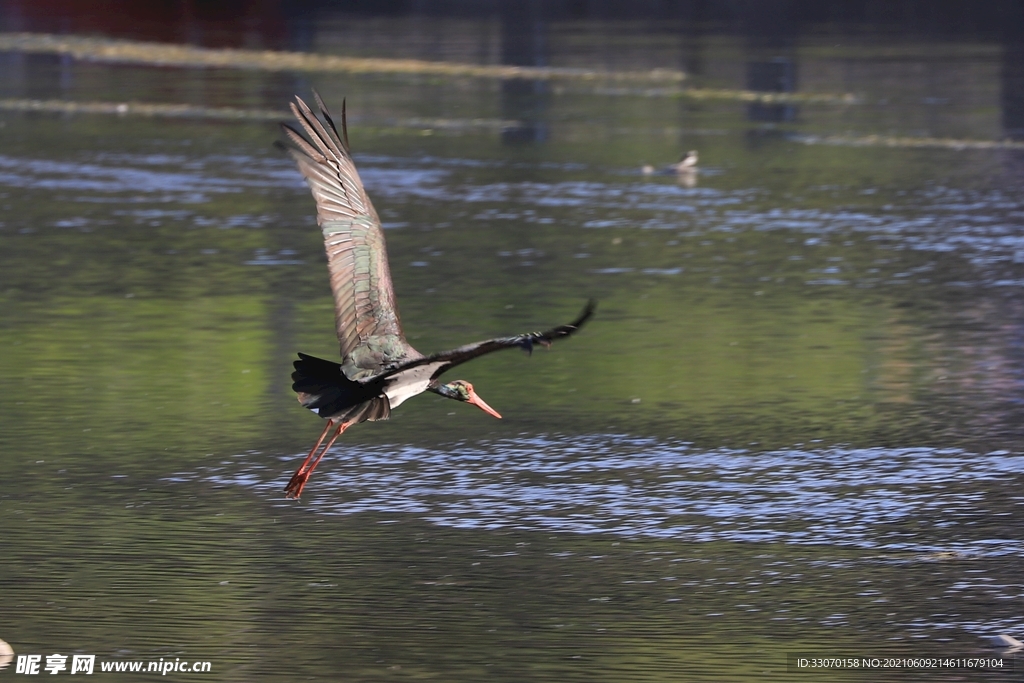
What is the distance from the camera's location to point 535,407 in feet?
29.3

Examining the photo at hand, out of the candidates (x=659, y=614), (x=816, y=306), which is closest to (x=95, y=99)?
(x=816, y=306)

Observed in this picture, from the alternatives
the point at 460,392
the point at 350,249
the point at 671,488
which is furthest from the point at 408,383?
the point at 671,488

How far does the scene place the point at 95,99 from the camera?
65.1 ft

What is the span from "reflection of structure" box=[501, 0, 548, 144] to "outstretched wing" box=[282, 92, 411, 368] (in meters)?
10.6

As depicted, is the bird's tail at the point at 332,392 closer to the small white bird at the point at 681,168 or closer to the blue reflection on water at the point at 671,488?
the blue reflection on water at the point at 671,488

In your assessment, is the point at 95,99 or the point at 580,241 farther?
the point at 95,99

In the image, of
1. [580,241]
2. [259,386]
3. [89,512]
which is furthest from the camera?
[580,241]

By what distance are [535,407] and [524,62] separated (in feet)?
49.1

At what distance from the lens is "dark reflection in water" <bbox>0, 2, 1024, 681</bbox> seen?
6152mm

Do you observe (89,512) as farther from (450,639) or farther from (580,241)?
(580,241)

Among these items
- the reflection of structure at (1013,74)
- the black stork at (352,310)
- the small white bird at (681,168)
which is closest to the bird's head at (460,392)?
the black stork at (352,310)

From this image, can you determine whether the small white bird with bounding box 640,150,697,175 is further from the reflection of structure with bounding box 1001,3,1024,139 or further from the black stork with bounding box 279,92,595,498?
the black stork with bounding box 279,92,595,498

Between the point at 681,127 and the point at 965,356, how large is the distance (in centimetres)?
860

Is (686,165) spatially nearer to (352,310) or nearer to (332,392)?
(352,310)
